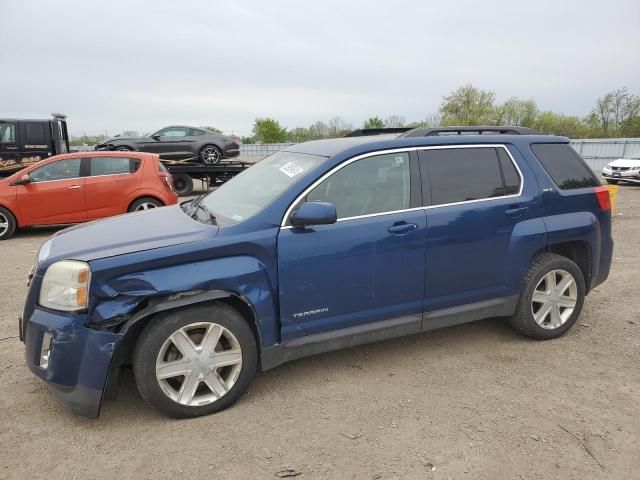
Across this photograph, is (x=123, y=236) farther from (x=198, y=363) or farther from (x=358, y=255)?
(x=358, y=255)

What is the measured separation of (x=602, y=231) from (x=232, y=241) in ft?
10.8

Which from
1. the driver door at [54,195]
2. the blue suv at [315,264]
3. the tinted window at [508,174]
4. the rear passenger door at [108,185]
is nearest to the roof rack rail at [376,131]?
the blue suv at [315,264]

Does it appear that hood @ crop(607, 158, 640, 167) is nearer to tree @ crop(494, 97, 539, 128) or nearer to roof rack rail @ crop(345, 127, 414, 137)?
roof rack rail @ crop(345, 127, 414, 137)

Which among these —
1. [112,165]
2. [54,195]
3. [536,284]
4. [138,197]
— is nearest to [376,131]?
[536,284]

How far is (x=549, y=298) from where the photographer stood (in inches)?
153

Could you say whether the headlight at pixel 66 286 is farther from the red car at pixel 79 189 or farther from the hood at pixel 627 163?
the hood at pixel 627 163

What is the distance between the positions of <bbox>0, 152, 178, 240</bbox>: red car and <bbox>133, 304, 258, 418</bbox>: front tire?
663 cm

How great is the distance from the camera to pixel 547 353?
12.3 ft

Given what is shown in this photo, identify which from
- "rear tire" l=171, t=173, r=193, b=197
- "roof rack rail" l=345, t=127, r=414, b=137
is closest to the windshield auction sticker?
"roof rack rail" l=345, t=127, r=414, b=137

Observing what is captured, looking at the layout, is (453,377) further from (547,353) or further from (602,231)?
→ (602,231)

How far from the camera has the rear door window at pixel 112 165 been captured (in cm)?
873

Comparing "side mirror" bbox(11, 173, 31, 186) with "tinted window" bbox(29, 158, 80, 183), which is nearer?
"side mirror" bbox(11, 173, 31, 186)

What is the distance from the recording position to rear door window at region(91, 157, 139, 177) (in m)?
8.73

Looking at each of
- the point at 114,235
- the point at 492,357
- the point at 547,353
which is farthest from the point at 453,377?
the point at 114,235
